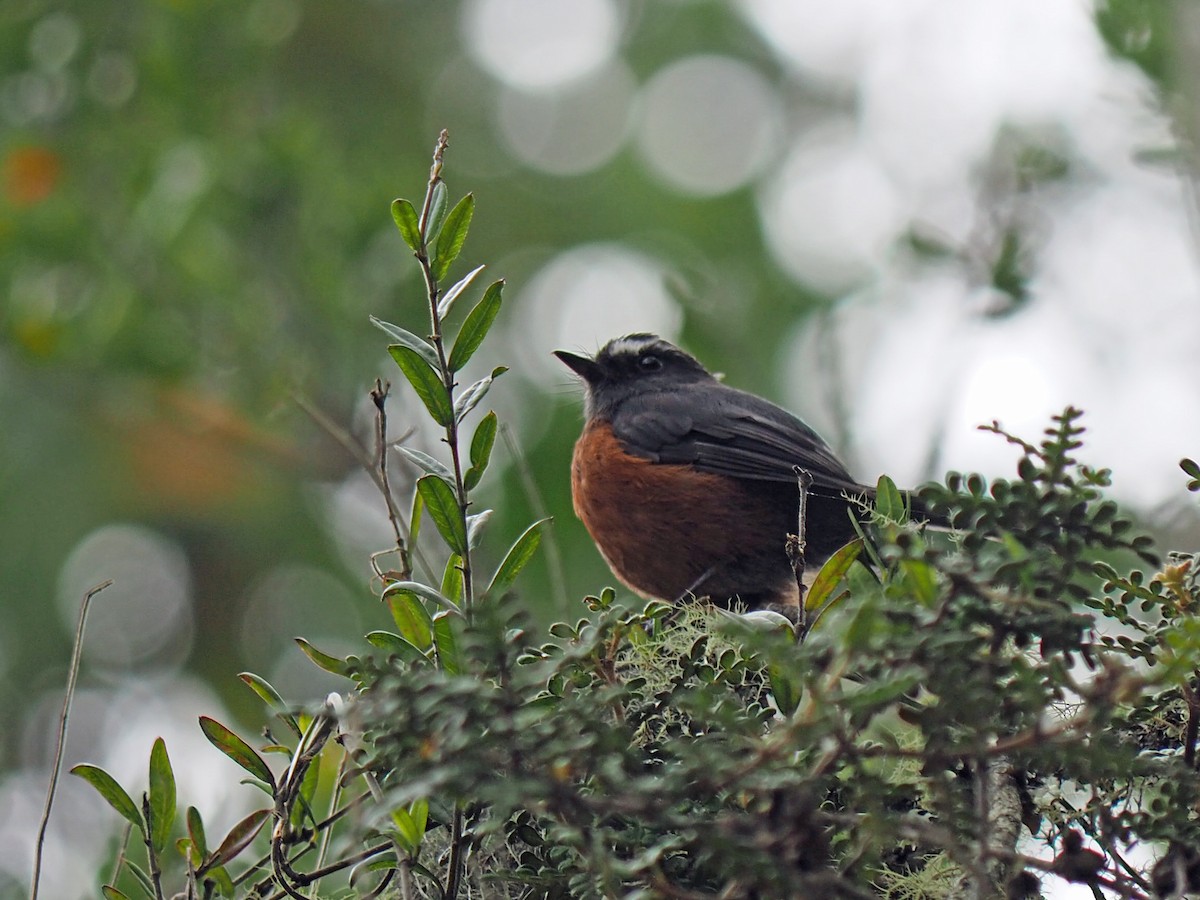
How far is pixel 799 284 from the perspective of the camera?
8227 millimetres

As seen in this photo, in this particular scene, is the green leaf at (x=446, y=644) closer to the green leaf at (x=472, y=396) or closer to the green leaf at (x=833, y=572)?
the green leaf at (x=472, y=396)

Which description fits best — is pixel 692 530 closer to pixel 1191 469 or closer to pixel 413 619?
pixel 413 619

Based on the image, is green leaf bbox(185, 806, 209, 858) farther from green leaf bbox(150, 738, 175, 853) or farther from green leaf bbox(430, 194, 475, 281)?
green leaf bbox(430, 194, 475, 281)

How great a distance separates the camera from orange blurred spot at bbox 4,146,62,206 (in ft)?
23.2

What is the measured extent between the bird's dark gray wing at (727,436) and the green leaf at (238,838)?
245 centimetres

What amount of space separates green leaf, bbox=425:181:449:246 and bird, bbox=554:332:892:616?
2169mm

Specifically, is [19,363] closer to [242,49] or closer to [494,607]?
[242,49]

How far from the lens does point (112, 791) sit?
246 centimetres

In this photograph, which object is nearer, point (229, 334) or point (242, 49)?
point (229, 334)

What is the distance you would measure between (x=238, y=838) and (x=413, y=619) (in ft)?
1.99

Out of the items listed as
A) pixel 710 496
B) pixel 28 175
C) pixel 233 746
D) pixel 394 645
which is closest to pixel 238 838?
pixel 233 746

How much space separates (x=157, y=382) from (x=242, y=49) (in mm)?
2022

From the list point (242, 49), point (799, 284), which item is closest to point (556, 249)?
point (799, 284)

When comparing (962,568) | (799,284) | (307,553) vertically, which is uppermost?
(962,568)
